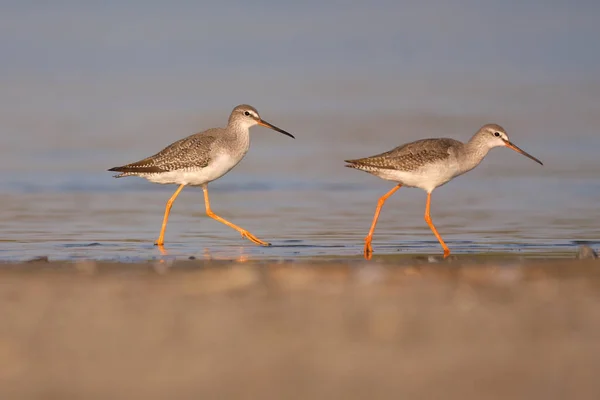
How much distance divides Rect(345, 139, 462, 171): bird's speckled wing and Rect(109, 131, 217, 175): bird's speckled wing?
6.82 ft

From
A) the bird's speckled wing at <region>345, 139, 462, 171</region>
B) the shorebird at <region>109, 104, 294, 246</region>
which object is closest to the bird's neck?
the bird's speckled wing at <region>345, 139, 462, 171</region>

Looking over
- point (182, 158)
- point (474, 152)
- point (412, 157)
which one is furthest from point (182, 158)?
point (474, 152)

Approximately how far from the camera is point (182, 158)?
1514 cm

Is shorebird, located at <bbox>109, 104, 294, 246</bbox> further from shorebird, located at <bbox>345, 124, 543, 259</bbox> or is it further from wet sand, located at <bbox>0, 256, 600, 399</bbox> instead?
wet sand, located at <bbox>0, 256, 600, 399</bbox>

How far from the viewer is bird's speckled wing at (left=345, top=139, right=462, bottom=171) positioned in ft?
46.1

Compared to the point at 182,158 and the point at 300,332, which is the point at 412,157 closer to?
the point at 182,158

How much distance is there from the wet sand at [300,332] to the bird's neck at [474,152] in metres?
4.24

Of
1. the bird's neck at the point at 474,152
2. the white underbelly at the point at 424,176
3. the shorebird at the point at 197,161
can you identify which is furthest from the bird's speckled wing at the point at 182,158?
the bird's neck at the point at 474,152

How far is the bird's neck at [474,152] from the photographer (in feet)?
47.9

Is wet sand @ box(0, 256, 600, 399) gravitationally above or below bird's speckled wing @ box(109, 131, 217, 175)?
below

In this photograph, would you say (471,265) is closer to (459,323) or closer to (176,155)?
(459,323)

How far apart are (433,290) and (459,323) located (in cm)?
115

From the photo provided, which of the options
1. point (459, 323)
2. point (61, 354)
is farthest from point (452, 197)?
point (61, 354)

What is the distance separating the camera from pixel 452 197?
1895 centimetres
